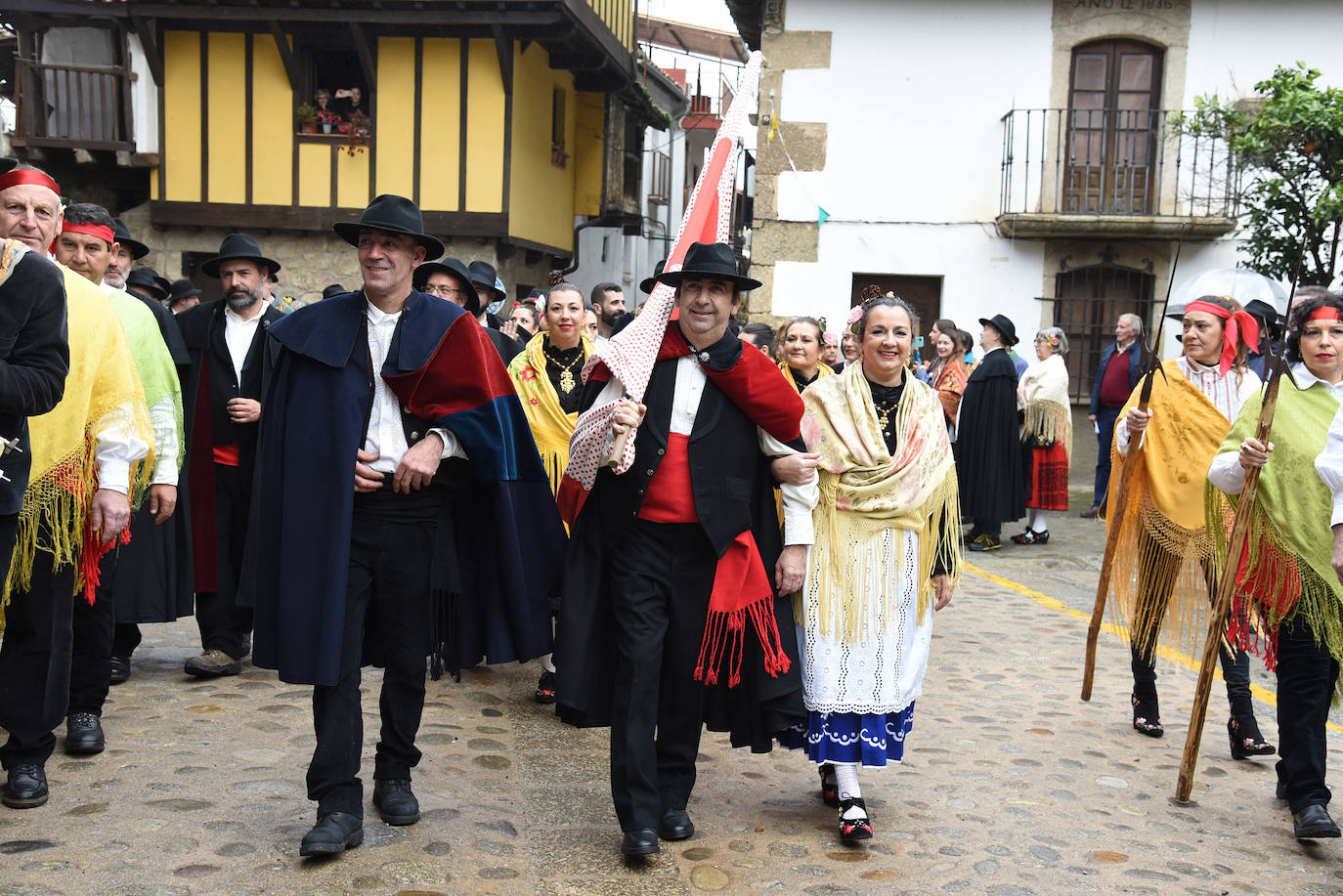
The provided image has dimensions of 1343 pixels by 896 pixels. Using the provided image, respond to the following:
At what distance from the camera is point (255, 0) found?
1745 cm

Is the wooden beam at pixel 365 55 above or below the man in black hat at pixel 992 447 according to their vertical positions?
above

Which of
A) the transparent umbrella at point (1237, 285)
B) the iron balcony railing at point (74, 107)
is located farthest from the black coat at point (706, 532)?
the iron balcony railing at point (74, 107)

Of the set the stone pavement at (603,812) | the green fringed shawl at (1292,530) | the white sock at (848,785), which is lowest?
the stone pavement at (603,812)

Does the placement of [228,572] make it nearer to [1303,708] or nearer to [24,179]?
[24,179]

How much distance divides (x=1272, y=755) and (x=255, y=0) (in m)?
16.4

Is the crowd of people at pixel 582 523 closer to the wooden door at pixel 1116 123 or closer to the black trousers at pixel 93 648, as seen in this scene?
the black trousers at pixel 93 648

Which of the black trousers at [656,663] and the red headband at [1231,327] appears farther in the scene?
the red headband at [1231,327]

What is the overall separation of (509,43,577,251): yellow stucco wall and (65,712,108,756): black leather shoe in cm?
1449

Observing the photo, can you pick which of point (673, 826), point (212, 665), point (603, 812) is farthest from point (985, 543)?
point (673, 826)

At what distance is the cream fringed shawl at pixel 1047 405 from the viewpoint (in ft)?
39.2

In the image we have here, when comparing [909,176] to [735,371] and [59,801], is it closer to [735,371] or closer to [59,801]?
[735,371]

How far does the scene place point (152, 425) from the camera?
15.7ft

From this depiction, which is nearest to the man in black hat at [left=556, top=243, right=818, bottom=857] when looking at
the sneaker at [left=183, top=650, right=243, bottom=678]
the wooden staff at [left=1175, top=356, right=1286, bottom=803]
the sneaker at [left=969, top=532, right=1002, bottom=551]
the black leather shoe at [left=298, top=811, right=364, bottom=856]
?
the black leather shoe at [left=298, top=811, right=364, bottom=856]

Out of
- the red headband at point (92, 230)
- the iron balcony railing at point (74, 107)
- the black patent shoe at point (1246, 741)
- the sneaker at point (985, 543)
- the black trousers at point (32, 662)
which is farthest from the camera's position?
the iron balcony railing at point (74, 107)
